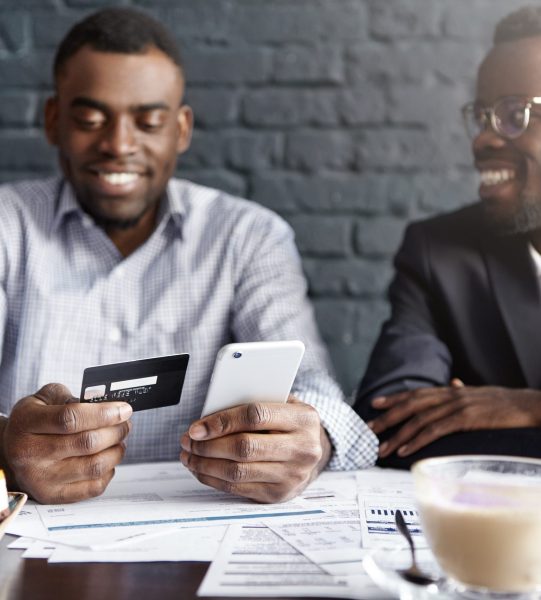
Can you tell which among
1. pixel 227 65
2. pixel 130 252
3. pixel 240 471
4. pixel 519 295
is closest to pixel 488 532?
pixel 240 471

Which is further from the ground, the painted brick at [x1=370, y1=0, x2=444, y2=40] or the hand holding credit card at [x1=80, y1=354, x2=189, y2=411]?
the painted brick at [x1=370, y1=0, x2=444, y2=40]

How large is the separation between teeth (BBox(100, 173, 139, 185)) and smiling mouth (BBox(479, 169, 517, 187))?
0.76 m

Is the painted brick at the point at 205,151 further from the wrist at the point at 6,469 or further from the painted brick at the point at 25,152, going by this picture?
the wrist at the point at 6,469

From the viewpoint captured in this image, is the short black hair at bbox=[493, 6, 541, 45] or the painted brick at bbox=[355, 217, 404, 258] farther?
the painted brick at bbox=[355, 217, 404, 258]

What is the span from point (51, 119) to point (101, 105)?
204mm

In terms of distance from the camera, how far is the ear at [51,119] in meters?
Result: 1.87

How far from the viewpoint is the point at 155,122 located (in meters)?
1.77

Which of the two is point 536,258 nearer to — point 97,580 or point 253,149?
point 253,149

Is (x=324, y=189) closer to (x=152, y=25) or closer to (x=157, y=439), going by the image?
(x=152, y=25)

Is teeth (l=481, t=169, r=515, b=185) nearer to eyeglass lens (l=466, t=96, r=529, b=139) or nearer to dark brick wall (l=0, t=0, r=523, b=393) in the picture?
eyeglass lens (l=466, t=96, r=529, b=139)

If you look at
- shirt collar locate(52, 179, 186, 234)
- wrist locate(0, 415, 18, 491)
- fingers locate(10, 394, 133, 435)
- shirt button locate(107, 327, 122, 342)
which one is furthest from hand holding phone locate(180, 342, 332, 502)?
shirt collar locate(52, 179, 186, 234)

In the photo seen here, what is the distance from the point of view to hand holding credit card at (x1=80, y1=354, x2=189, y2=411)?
1074 millimetres

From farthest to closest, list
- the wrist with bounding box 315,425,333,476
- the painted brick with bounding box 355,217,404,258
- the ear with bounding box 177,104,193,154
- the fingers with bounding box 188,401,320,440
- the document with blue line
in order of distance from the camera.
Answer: the painted brick with bounding box 355,217,404,258 → the ear with bounding box 177,104,193,154 → the wrist with bounding box 315,425,333,476 → the fingers with bounding box 188,401,320,440 → the document with blue line

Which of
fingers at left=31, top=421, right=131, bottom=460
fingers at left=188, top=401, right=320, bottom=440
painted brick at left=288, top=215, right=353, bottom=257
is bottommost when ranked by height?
fingers at left=31, top=421, right=131, bottom=460
